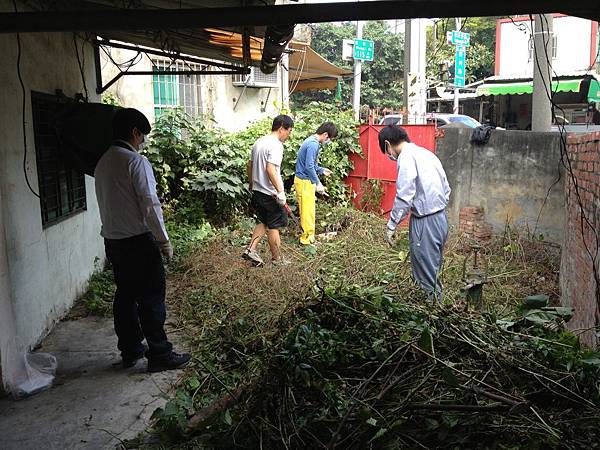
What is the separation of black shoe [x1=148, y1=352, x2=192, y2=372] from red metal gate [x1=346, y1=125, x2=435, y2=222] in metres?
5.77

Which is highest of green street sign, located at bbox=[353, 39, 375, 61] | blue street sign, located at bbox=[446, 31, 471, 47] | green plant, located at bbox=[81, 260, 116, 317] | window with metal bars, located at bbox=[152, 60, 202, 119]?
blue street sign, located at bbox=[446, 31, 471, 47]

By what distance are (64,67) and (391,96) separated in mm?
28281

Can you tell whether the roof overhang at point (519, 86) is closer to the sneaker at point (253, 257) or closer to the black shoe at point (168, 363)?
the sneaker at point (253, 257)

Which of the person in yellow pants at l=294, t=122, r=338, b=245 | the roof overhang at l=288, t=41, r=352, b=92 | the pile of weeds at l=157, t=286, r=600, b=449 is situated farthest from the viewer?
the roof overhang at l=288, t=41, r=352, b=92

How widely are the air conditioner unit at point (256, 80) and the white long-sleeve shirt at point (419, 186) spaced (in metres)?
8.93

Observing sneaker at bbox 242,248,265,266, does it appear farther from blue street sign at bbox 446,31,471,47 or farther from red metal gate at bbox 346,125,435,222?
blue street sign at bbox 446,31,471,47

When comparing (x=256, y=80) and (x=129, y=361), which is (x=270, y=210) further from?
(x=256, y=80)

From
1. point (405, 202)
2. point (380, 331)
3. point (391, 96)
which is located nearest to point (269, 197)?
point (405, 202)

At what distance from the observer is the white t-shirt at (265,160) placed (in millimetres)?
6434

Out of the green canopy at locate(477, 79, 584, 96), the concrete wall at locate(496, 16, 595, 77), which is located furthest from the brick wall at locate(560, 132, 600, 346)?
the concrete wall at locate(496, 16, 595, 77)

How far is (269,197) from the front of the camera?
21.4ft

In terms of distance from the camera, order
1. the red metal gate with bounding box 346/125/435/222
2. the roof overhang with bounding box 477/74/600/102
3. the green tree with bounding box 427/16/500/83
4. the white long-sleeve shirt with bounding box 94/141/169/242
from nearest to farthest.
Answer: the white long-sleeve shirt with bounding box 94/141/169/242 < the red metal gate with bounding box 346/125/435/222 < the roof overhang with bounding box 477/74/600/102 < the green tree with bounding box 427/16/500/83

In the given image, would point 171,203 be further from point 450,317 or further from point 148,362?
point 450,317

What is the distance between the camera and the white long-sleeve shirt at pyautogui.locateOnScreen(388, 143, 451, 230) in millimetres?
4762
